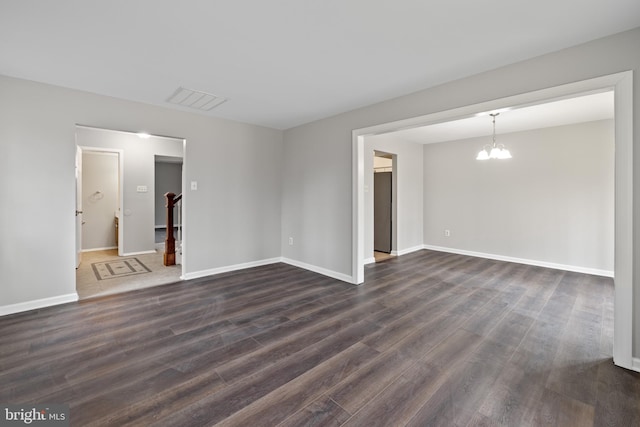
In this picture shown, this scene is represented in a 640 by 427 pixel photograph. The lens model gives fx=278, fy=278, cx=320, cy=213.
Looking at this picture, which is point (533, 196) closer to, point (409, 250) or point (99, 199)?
point (409, 250)

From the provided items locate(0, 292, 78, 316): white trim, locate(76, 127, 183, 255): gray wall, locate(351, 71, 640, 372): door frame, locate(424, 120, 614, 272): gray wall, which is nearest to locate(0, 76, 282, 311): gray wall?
locate(0, 292, 78, 316): white trim

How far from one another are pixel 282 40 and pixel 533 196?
5254mm

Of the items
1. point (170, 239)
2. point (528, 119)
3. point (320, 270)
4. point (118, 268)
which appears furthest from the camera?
point (170, 239)

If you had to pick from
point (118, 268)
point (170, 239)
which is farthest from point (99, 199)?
point (170, 239)

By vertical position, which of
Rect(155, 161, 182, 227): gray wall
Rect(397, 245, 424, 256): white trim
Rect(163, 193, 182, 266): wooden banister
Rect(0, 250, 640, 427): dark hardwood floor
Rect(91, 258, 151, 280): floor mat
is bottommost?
Rect(0, 250, 640, 427): dark hardwood floor

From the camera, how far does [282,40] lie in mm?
2240

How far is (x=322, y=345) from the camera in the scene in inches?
92.4

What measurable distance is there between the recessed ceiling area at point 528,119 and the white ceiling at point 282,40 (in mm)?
781

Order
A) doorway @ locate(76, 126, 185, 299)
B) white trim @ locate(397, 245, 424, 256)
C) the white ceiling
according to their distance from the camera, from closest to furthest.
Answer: the white ceiling
doorway @ locate(76, 126, 185, 299)
white trim @ locate(397, 245, 424, 256)

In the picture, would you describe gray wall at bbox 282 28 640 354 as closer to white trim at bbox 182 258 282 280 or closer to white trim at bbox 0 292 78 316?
white trim at bbox 182 258 282 280

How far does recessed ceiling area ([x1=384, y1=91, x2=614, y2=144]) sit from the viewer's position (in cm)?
360

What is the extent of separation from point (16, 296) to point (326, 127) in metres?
4.32

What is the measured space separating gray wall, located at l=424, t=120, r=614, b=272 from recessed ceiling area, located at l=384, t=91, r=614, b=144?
1.06 ft

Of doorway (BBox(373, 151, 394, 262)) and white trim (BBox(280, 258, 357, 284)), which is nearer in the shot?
white trim (BBox(280, 258, 357, 284))
